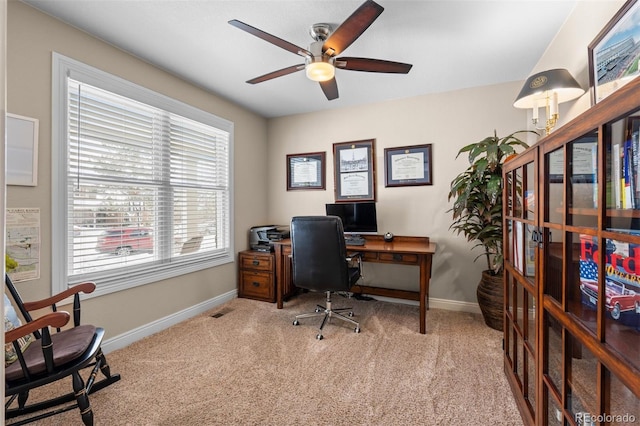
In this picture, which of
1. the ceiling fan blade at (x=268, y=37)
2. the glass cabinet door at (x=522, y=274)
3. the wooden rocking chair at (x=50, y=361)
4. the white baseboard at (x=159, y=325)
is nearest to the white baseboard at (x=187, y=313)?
the white baseboard at (x=159, y=325)

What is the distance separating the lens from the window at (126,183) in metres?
1.94

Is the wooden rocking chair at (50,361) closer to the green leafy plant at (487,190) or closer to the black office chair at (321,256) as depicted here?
the black office chair at (321,256)

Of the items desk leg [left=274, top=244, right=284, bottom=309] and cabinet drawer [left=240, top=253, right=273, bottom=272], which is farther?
cabinet drawer [left=240, top=253, right=273, bottom=272]

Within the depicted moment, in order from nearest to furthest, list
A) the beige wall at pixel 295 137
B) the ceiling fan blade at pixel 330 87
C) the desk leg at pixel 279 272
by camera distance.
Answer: the beige wall at pixel 295 137 → the ceiling fan blade at pixel 330 87 → the desk leg at pixel 279 272

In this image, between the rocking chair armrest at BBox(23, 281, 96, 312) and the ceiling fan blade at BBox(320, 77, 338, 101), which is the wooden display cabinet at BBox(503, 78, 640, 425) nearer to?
the ceiling fan blade at BBox(320, 77, 338, 101)

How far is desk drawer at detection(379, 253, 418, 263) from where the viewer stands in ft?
8.32

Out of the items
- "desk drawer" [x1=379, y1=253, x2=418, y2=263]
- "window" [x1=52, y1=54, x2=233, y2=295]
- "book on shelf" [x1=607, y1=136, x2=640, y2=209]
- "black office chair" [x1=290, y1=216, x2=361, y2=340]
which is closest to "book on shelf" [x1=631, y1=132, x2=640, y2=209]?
"book on shelf" [x1=607, y1=136, x2=640, y2=209]

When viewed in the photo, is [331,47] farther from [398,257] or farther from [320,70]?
[398,257]

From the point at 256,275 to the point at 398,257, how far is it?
175 cm

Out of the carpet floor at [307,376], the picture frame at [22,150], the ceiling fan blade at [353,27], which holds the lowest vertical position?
the carpet floor at [307,376]

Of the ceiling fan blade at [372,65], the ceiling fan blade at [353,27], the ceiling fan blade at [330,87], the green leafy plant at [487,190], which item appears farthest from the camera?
the green leafy plant at [487,190]

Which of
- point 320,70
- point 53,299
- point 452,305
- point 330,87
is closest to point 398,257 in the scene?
point 452,305

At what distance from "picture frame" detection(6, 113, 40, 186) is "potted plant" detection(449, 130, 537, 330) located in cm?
324

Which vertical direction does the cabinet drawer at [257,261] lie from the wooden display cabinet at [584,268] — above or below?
below
